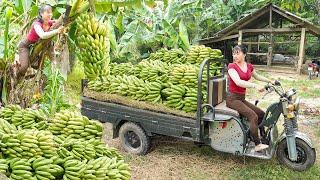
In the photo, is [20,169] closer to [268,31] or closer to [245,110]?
[245,110]

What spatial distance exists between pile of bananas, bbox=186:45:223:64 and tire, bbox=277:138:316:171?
1.82 metres

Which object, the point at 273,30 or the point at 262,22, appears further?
the point at 262,22

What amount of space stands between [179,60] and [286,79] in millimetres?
9072

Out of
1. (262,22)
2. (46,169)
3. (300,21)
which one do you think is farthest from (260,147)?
(262,22)

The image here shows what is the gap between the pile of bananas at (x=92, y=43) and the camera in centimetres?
254

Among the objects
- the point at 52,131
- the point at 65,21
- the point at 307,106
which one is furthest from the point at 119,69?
the point at 307,106

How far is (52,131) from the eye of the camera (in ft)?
10.3

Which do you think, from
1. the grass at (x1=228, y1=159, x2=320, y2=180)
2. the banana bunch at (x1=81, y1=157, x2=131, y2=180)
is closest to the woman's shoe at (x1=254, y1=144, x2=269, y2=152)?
the grass at (x1=228, y1=159, x2=320, y2=180)

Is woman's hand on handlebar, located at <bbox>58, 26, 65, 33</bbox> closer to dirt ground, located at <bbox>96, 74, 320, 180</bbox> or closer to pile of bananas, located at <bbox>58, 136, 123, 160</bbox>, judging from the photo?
pile of bananas, located at <bbox>58, 136, 123, 160</bbox>

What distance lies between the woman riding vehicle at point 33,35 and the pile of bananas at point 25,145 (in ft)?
2.43

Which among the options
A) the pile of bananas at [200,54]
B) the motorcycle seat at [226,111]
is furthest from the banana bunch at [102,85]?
the motorcycle seat at [226,111]

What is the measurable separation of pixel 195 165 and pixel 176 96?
1.10 m

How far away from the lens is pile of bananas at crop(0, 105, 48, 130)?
317 centimetres

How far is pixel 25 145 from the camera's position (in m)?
2.64
